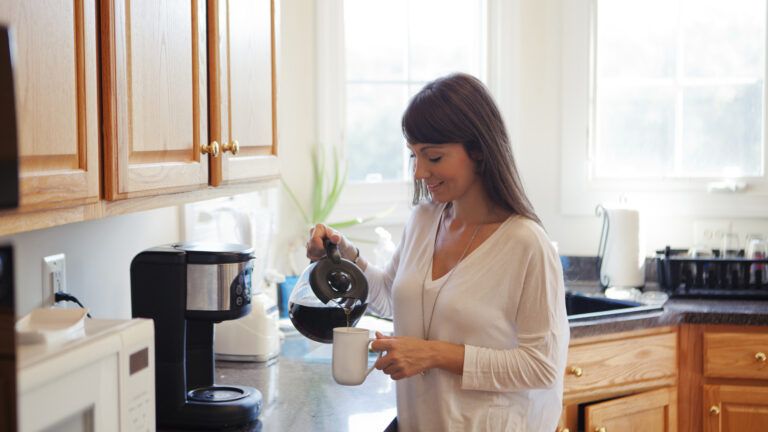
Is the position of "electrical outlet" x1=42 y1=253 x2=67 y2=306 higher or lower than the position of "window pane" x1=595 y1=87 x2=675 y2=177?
lower

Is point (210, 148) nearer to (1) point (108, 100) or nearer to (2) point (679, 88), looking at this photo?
(1) point (108, 100)

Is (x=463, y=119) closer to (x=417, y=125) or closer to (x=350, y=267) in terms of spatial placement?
(x=417, y=125)

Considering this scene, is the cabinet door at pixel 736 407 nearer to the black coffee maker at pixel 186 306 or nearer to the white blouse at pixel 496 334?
the white blouse at pixel 496 334

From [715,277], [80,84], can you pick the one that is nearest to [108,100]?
[80,84]

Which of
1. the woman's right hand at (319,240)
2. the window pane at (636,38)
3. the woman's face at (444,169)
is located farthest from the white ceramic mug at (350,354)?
the window pane at (636,38)

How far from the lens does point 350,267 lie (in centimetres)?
187

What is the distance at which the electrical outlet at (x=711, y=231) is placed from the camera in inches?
135

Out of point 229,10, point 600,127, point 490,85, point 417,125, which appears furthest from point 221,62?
point 600,127

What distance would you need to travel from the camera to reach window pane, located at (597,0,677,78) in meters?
3.46

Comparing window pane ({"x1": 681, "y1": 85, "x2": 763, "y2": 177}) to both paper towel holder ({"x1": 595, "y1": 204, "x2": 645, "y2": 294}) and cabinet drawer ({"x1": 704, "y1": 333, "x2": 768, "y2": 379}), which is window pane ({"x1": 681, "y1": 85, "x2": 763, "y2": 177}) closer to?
paper towel holder ({"x1": 595, "y1": 204, "x2": 645, "y2": 294})

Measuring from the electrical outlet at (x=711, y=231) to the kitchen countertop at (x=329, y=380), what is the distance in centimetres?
44

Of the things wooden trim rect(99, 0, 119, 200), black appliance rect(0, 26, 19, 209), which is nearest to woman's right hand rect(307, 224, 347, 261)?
wooden trim rect(99, 0, 119, 200)

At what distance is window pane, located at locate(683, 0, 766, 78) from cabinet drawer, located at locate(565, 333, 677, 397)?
1.16 metres

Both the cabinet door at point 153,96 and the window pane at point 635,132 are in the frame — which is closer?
the cabinet door at point 153,96
